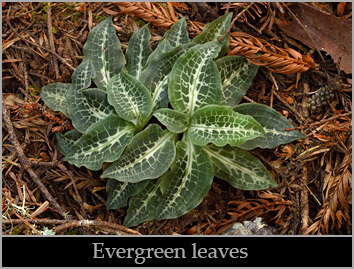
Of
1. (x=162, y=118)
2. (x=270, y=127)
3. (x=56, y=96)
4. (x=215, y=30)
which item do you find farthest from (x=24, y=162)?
(x=270, y=127)

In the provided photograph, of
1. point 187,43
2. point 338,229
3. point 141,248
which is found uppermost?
point 187,43

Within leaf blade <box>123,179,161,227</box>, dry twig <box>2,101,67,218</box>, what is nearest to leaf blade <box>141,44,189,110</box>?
leaf blade <box>123,179,161,227</box>

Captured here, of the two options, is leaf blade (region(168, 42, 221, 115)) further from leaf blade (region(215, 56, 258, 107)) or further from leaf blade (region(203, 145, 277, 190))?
leaf blade (region(203, 145, 277, 190))

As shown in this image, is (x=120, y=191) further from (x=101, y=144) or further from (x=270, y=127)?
(x=270, y=127)

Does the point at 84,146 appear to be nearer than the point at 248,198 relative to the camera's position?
Yes

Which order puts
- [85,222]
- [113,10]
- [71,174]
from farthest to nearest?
[113,10] < [71,174] < [85,222]

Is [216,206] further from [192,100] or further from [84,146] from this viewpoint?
[84,146]

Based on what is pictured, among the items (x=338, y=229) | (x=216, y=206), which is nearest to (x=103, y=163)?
(x=216, y=206)
